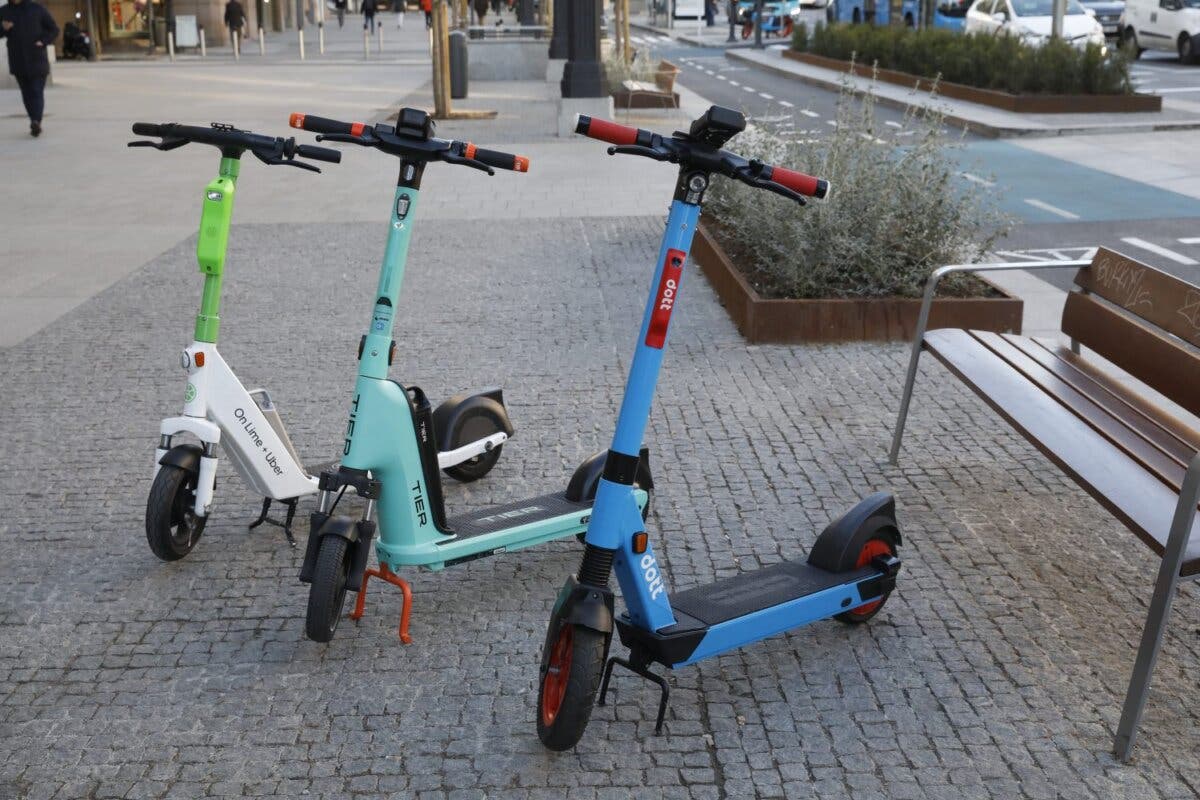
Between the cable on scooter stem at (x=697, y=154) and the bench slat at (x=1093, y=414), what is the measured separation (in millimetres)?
1363

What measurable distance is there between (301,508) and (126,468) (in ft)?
2.99

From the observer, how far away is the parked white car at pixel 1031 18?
2633cm

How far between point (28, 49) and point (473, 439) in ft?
50.5

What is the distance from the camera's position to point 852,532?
4113 millimetres

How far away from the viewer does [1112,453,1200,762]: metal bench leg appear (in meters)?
3.38

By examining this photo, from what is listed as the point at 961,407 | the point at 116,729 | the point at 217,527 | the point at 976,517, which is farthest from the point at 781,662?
the point at 961,407

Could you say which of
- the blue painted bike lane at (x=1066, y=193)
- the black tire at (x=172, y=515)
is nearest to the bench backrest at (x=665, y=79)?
the blue painted bike lane at (x=1066, y=193)

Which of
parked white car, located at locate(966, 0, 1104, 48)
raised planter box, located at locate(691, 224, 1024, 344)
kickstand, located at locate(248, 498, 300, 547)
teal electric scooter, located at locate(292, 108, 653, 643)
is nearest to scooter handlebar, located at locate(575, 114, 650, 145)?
teal electric scooter, located at locate(292, 108, 653, 643)

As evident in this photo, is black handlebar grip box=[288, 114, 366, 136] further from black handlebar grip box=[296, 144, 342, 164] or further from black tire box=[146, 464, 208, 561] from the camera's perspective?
black tire box=[146, 464, 208, 561]

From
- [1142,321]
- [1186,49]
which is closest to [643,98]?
[1186,49]

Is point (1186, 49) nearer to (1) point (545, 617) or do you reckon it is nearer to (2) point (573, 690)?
A: (1) point (545, 617)

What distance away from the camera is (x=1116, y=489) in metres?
3.95

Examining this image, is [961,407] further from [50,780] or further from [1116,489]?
[50,780]

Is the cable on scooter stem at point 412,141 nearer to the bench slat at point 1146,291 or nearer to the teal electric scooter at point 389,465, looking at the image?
the teal electric scooter at point 389,465
